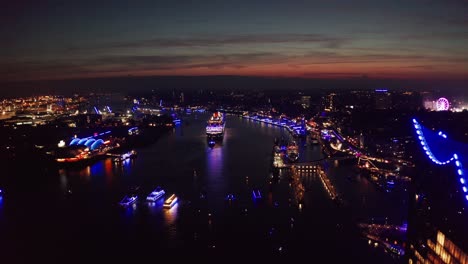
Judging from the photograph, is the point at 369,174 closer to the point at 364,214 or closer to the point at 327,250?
the point at 364,214

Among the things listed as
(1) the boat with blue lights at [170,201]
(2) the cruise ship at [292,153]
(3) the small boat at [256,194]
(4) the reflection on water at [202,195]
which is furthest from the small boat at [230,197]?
(2) the cruise ship at [292,153]

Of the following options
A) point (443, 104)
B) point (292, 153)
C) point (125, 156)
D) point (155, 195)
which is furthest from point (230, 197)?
point (443, 104)

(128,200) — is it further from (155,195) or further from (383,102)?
(383,102)

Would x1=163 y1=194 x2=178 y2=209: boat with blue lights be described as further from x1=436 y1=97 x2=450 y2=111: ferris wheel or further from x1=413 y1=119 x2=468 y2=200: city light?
x1=436 y1=97 x2=450 y2=111: ferris wheel

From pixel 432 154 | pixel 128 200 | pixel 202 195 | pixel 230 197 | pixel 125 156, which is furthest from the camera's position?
pixel 125 156

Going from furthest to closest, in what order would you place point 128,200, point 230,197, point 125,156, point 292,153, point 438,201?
point 125,156 < point 292,153 < point 230,197 < point 128,200 < point 438,201

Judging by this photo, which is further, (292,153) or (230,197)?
(292,153)

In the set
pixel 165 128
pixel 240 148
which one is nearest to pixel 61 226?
pixel 240 148
